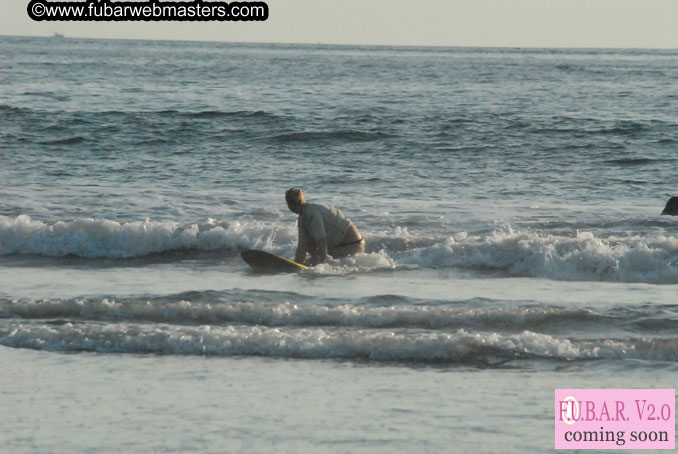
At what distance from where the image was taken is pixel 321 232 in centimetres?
1312

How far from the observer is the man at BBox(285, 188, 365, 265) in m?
13.0

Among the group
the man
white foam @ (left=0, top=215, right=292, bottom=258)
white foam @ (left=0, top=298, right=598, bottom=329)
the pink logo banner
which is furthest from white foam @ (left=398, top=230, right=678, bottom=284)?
the pink logo banner

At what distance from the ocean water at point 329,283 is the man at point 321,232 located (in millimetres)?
253

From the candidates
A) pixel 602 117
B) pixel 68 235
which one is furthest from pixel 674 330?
pixel 602 117

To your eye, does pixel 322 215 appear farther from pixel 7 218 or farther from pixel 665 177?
pixel 665 177

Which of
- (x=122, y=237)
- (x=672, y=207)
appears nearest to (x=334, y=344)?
(x=122, y=237)

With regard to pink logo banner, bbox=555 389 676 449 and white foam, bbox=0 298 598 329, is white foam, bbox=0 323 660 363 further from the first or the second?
pink logo banner, bbox=555 389 676 449

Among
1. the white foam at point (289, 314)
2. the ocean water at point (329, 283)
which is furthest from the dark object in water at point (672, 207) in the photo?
the white foam at point (289, 314)

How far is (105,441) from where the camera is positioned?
6.87 m

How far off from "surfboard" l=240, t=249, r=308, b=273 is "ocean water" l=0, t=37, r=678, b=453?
0.24 metres

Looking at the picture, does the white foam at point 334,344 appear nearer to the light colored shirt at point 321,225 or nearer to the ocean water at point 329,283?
the ocean water at point 329,283

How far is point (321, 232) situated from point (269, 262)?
0.87 meters

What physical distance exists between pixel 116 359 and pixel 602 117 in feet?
90.7

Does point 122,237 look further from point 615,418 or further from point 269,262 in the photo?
point 615,418
